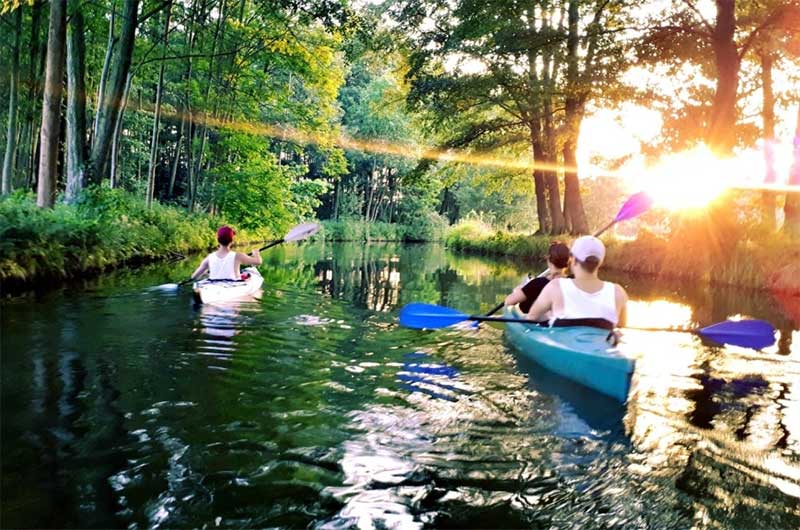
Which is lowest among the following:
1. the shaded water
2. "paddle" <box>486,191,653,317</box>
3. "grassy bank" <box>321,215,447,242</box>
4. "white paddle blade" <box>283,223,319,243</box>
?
the shaded water

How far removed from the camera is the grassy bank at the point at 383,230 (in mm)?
45716

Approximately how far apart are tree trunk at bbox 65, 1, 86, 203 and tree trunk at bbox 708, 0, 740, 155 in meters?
12.9

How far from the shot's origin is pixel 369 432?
3891 mm

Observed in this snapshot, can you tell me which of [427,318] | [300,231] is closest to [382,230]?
[300,231]

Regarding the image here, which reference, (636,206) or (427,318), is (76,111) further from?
(636,206)

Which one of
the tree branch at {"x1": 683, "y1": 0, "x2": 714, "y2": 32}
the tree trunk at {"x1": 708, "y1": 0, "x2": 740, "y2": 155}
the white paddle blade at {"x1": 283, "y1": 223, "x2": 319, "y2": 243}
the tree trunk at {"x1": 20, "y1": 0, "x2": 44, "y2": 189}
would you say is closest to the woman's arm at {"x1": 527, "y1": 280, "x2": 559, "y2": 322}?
the white paddle blade at {"x1": 283, "y1": 223, "x2": 319, "y2": 243}

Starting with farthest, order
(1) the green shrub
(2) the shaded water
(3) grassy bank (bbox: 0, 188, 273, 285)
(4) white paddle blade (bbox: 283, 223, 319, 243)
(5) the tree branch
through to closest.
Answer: (1) the green shrub → (5) the tree branch → (4) white paddle blade (bbox: 283, 223, 319, 243) → (3) grassy bank (bbox: 0, 188, 273, 285) → (2) the shaded water

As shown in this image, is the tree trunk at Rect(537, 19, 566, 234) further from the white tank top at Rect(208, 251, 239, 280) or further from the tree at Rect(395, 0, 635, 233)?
the white tank top at Rect(208, 251, 239, 280)

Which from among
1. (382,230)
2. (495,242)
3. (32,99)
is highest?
(32,99)

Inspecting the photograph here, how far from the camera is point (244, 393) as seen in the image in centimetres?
463

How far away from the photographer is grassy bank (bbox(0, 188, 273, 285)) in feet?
30.9

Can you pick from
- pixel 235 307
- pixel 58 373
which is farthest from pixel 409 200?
pixel 58 373

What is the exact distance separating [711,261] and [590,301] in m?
10.00

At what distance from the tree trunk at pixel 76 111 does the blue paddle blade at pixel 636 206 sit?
1114cm
